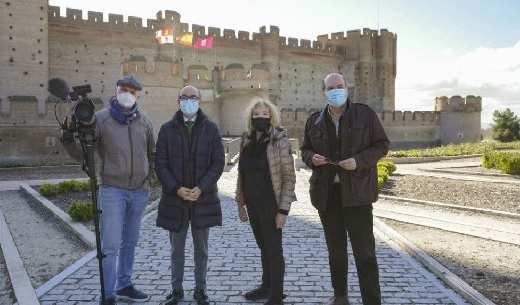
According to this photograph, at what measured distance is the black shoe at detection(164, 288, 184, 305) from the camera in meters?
4.73

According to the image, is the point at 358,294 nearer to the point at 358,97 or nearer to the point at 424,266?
the point at 424,266

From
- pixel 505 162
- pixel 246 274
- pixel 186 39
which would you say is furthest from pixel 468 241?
pixel 186 39

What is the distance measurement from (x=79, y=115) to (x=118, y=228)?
129 centimetres

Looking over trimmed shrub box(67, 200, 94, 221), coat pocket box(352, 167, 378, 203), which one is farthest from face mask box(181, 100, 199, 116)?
trimmed shrub box(67, 200, 94, 221)

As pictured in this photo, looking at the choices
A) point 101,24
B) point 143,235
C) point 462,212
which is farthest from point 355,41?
point 143,235

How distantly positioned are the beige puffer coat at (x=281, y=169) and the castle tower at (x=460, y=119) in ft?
119

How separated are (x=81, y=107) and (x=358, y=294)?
139 inches

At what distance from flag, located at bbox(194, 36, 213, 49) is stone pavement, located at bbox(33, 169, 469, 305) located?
91.8ft

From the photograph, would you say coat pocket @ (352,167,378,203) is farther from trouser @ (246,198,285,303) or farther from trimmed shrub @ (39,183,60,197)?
trimmed shrub @ (39,183,60,197)

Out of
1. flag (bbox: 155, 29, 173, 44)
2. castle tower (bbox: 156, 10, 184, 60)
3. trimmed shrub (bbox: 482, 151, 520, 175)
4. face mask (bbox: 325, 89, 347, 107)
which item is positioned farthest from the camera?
castle tower (bbox: 156, 10, 184, 60)

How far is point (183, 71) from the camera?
107 feet

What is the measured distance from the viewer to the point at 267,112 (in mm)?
4859

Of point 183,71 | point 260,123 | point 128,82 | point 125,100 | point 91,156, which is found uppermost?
point 183,71

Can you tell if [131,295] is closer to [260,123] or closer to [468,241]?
[260,123]
